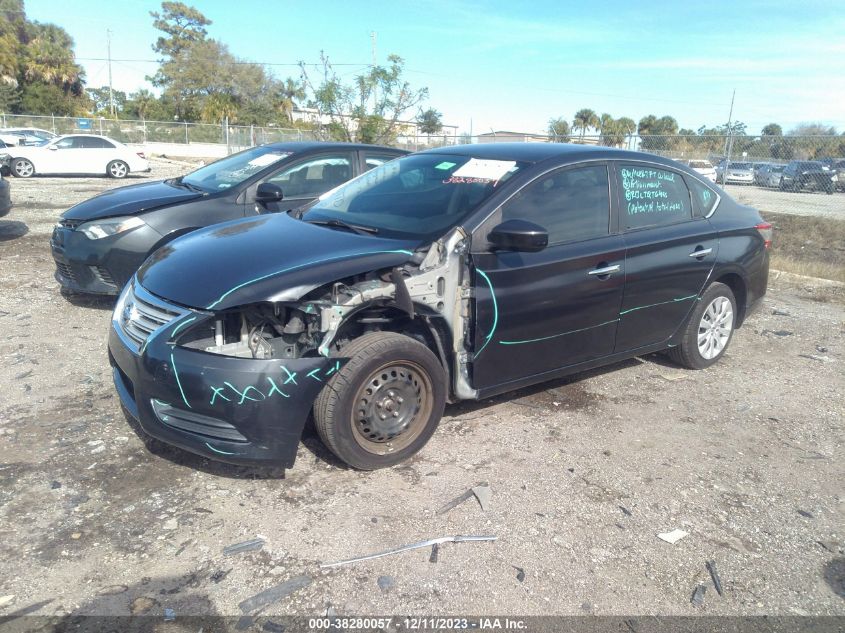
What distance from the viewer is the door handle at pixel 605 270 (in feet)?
13.7

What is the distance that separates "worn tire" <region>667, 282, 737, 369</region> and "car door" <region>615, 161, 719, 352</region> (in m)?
0.13

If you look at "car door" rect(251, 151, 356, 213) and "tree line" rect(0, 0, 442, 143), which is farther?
"tree line" rect(0, 0, 442, 143)

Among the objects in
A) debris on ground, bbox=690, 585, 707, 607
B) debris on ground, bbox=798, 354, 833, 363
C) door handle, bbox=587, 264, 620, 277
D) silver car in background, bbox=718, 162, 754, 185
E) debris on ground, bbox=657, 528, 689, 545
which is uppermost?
silver car in background, bbox=718, 162, 754, 185

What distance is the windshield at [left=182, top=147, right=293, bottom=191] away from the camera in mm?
6316

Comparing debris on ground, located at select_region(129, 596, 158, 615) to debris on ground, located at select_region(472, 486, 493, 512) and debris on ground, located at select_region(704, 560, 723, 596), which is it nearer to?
debris on ground, located at select_region(472, 486, 493, 512)

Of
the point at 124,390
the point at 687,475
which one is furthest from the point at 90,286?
the point at 687,475

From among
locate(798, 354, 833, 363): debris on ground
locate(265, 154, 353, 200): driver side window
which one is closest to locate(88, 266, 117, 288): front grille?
locate(265, 154, 353, 200): driver side window

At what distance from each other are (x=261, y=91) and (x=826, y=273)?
5606 centimetres

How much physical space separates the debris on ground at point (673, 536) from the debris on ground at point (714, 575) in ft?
0.60

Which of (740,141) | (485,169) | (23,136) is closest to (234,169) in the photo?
(485,169)

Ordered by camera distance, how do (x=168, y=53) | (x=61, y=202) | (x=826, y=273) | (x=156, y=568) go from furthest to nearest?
(x=168, y=53) → (x=61, y=202) → (x=826, y=273) → (x=156, y=568)

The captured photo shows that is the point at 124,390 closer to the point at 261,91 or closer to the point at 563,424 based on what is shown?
the point at 563,424

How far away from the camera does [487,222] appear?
3.76 metres

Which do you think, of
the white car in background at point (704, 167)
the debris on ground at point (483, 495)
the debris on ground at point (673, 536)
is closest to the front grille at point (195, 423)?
the debris on ground at point (483, 495)
